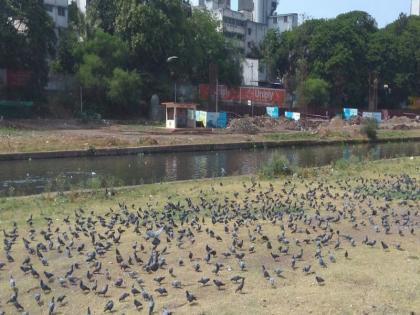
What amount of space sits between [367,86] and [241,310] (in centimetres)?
7248

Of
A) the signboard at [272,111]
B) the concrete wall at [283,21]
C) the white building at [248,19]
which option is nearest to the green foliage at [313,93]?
the signboard at [272,111]

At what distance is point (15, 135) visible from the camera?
33.8 m

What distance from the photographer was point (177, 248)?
8398 millimetres

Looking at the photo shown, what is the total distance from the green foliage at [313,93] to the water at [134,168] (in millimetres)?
30197

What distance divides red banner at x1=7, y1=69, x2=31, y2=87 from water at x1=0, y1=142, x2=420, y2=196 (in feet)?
71.2

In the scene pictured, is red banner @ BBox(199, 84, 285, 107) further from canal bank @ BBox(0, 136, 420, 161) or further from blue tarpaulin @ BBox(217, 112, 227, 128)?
canal bank @ BBox(0, 136, 420, 161)

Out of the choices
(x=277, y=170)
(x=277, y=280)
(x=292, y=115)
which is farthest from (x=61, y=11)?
(x=277, y=280)

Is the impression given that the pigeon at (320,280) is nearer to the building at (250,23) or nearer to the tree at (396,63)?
the building at (250,23)

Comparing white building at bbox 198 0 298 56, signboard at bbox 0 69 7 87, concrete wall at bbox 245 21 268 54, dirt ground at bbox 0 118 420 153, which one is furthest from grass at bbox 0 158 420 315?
concrete wall at bbox 245 21 268 54

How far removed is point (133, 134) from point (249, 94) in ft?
90.8

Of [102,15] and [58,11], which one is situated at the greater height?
[58,11]

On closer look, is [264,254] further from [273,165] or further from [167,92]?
[167,92]

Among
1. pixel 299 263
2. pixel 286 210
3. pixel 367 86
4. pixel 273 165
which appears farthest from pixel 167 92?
pixel 299 263

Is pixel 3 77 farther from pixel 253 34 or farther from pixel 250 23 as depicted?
pixel 253 34
